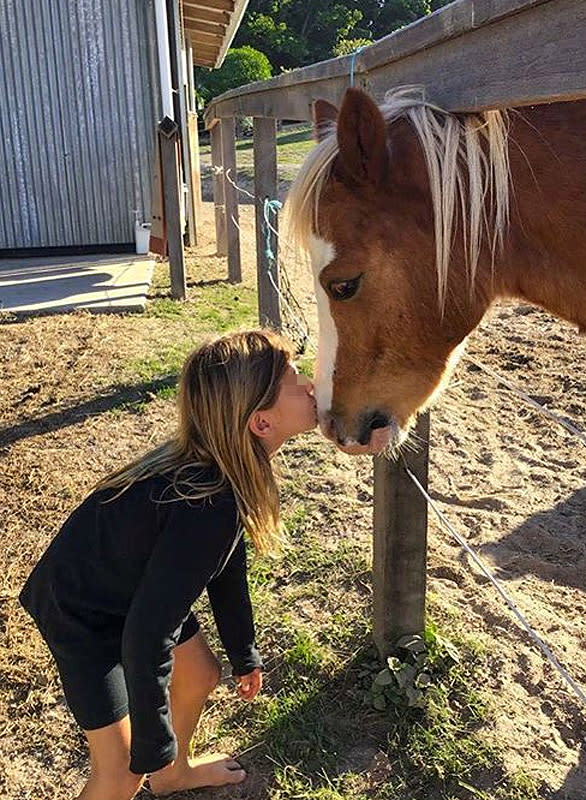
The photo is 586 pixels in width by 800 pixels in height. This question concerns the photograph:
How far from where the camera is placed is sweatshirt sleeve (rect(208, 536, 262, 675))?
6.65 feet

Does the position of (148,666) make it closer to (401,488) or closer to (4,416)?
(401,488)

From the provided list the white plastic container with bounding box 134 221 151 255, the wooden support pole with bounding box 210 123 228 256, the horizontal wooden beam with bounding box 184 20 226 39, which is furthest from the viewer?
the horizontal wooden beam with bounding box 184 20 226 39

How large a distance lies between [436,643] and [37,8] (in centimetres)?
933


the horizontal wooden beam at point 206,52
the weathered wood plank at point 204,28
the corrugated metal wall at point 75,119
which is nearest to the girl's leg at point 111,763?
the corrugated metal wall at point 75,119

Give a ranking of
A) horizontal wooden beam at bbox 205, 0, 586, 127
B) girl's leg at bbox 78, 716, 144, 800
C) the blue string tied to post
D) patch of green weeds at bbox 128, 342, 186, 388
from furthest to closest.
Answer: patch of green weeds at bbox 128, 342, 186, 388
the blue string tied to post
girl's leg at bbox 78, 716, 144, 800
horizontal wooden beam at bbox 205, 0, 586, 127

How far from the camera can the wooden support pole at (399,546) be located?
2324 millimetres

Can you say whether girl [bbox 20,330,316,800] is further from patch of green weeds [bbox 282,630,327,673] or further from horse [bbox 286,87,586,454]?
patch of green weeds [bbox 282,630,327,673]

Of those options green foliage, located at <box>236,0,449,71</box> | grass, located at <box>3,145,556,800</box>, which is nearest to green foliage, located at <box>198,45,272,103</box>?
green foliage, located at <box>236,0,449,71</box>

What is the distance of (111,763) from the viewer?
1771 mm

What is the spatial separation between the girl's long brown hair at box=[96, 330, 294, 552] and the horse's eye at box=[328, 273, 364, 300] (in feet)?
0.61

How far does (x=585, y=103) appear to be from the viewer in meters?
1.59

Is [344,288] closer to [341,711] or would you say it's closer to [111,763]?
[111,763]

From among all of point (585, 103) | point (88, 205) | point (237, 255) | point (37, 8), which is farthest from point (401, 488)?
point (37, 8)

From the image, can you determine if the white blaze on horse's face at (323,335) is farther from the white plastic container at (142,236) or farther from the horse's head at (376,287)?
the white plastic container at (142,236)
